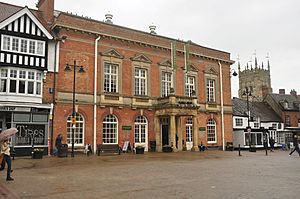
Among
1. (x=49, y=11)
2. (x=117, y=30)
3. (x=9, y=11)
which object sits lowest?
(x=117, y=30)

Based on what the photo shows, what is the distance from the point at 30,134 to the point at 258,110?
34611 mm

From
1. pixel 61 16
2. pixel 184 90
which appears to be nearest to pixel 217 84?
pixel 184 90

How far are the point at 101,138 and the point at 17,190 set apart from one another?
16.2 m

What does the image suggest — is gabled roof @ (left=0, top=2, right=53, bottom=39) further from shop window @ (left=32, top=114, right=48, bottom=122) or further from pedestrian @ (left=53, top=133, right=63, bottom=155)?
pedestrian @ (left=53, top=133, right=63, bottom=155)

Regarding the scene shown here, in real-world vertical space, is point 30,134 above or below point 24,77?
below

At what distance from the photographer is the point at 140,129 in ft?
90.4

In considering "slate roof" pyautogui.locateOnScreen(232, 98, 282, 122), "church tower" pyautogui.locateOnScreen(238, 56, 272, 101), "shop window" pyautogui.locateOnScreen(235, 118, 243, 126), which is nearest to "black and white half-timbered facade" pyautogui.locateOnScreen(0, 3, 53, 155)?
"shop window" pyautogui.locateOnScreen(235, 118, 243, 126)

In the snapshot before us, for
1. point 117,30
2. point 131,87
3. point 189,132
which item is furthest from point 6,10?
point 189,132

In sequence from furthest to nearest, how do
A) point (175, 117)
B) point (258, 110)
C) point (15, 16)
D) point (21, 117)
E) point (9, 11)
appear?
point (258, 110), point (175, 117), point (9, 11), point (15, 16), point (21, 117)

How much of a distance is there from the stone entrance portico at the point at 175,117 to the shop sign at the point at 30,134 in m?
10.0

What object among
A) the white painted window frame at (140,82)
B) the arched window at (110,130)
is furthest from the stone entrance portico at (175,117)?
the arched window at (110,130)

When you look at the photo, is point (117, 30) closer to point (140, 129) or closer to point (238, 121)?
point (140, 129)

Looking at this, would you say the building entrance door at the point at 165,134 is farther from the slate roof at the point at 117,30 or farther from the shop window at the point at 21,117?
the shop window at the point at 21,117

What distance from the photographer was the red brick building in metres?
24.0
